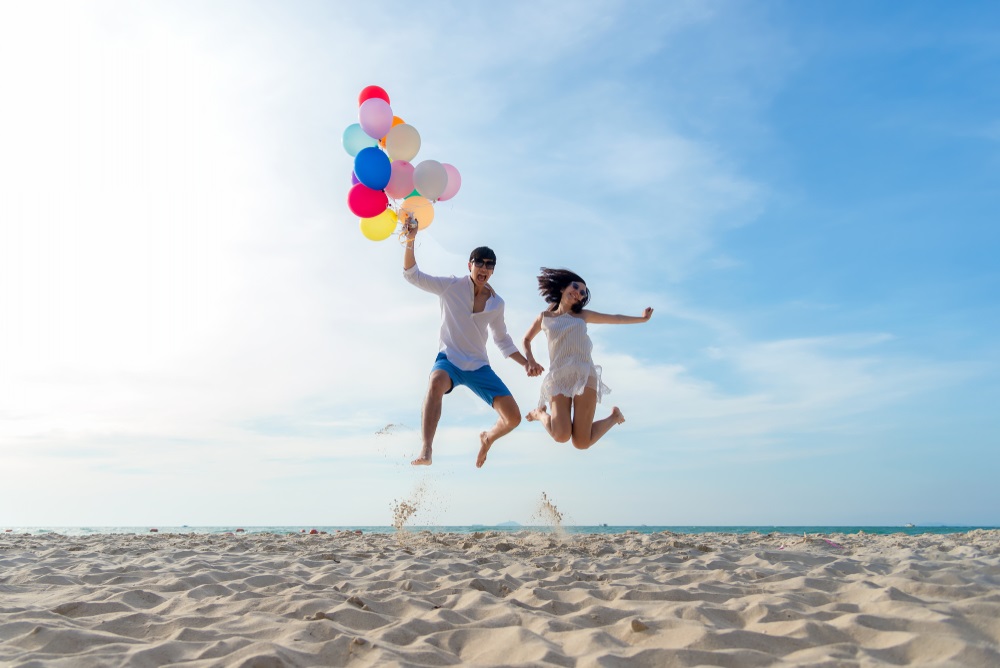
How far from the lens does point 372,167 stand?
5.50 m

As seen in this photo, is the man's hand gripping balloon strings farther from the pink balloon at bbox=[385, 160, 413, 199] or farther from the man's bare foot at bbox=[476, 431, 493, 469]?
the man's bare foot at bbox=[476, 431, 493, 469]

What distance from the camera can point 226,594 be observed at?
3.37 metres

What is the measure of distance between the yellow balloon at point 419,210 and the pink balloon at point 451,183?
175mm

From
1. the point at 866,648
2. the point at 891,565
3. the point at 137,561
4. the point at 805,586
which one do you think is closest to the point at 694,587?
the point at 805,586

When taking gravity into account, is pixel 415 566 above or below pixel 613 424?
below

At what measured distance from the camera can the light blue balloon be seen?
5.97 meters

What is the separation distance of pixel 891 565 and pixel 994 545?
2.52 metres

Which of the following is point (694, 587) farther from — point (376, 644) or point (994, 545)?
point (994, 545)

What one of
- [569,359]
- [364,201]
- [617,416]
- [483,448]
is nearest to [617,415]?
[617,416]

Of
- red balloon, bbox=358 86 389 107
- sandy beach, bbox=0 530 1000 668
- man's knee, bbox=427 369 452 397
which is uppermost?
red balloon, bbox=358 86 389 107

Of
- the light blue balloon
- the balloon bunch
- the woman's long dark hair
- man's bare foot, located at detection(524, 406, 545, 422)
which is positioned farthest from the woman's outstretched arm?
the light blue balloon

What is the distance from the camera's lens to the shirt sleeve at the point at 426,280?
18.7ft

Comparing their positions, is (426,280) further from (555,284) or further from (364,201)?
(555,284)

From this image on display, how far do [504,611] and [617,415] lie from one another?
A: 3387 mm
